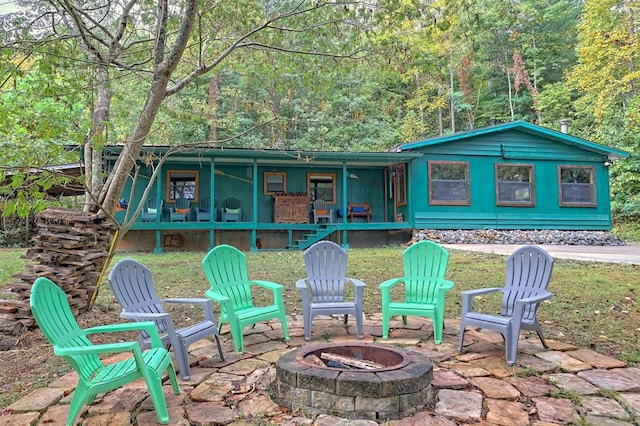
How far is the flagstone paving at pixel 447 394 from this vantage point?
2.29 m

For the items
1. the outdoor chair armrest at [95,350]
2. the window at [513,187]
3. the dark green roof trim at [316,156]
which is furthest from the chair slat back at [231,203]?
the outdoor chair armrest at [95,350]

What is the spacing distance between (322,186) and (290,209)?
152cm

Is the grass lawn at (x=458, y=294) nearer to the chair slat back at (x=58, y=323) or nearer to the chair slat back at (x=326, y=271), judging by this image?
the chair slat back at (x=58, y=323)

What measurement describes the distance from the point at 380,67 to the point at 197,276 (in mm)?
4272

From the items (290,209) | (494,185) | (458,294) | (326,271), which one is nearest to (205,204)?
(290,209)

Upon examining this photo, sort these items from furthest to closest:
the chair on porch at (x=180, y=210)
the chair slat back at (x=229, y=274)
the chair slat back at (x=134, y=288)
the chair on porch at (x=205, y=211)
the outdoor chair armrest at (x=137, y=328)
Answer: the chair on porch at (x=205, y=211) < the chair on porch at (x=180, y=210) < the chair slat back at (x=229, y=274) < the chair slat back at (x=134, y=288) < the outdoor chair armrest at (x=137, y=328)

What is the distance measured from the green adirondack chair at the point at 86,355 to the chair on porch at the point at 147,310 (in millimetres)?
252

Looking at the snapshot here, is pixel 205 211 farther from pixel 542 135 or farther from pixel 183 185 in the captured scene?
pixel 542 135

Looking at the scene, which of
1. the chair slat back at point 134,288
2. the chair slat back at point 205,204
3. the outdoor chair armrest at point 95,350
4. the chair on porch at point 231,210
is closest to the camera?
the outdoor chair armrest at point 95,350

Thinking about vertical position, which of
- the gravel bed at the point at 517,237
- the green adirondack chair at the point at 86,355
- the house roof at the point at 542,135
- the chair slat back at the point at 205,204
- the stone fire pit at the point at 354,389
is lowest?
the stone fire pit at the point at 354,389

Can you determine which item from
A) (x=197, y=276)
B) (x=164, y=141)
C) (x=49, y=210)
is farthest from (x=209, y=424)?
(x=164, y=141)

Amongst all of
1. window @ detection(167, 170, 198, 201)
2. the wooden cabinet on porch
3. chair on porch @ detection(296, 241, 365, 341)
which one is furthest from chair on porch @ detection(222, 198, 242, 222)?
chair on porch @ detection(296, 241, 365, 341)

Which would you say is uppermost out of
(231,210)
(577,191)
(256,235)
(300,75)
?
(300,75)

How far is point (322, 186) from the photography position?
45.8 ft
